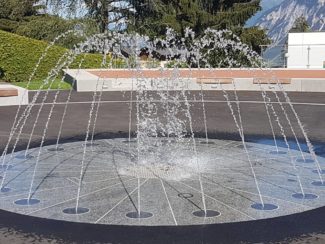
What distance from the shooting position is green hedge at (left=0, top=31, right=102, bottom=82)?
86.1ft

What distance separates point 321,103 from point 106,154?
10.2 m

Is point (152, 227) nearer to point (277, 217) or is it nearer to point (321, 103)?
point (277, 217)

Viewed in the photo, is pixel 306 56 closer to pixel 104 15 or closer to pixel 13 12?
pixel 104 15

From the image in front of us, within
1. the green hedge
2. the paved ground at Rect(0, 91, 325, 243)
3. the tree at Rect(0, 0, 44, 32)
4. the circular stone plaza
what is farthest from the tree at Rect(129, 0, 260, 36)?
the circular stone plaza

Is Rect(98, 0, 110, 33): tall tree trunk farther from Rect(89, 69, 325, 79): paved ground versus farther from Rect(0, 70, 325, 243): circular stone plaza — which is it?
Rect(0, 70, 325, 243): circular stone plaza

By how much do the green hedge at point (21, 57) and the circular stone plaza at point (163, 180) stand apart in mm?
12947

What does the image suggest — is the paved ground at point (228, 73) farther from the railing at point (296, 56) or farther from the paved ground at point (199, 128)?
the railing at point (296, 56)

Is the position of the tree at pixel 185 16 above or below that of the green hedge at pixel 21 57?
above

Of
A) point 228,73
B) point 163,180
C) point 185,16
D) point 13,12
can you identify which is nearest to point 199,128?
point 163,180

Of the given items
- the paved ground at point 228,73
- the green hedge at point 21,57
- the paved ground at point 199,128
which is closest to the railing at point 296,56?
the paved ground at point 228,73

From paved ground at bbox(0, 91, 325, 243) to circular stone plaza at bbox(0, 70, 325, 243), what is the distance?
2 cm

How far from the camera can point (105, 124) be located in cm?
1283

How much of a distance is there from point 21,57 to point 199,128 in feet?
55.1

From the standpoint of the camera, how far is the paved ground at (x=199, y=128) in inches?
209
